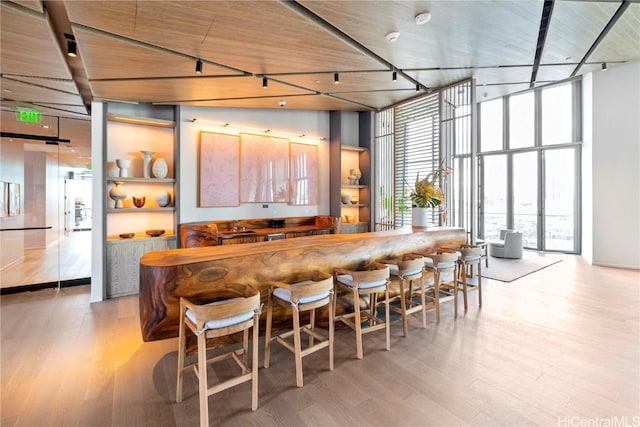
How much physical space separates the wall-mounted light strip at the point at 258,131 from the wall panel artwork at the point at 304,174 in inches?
6.1

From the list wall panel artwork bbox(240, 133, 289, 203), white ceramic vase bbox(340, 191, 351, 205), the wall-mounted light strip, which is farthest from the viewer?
white ceramic vase bbox(340, 191, 351, 205)

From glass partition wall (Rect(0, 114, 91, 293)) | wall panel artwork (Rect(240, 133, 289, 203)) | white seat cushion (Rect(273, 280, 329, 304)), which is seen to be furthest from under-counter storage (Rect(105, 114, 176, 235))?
white seat cushion (Rect(273, 280, 329, 304))

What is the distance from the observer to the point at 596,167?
6379mm

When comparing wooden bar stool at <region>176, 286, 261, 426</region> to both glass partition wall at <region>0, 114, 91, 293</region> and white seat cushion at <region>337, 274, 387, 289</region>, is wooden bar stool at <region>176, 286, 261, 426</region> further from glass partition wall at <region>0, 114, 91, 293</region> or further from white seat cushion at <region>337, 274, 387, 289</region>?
glass partition wall at <region>0, 114, 91, 293</region>

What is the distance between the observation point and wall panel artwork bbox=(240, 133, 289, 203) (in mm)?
5695

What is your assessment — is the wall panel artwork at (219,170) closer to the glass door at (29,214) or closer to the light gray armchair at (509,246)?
the glass door at (29,214)

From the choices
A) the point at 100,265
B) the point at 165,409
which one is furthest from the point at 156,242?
the point at 165,409

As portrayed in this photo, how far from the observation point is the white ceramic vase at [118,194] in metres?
4.58

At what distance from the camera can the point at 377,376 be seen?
7.88ft

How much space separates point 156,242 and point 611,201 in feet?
29.9

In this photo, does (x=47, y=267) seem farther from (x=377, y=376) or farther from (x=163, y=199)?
(x=377, y=376)

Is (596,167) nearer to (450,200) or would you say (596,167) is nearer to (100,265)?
(450,200)

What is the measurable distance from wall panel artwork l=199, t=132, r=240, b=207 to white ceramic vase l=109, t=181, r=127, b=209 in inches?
46.3

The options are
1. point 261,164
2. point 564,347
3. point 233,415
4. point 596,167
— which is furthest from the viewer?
point 596,167
